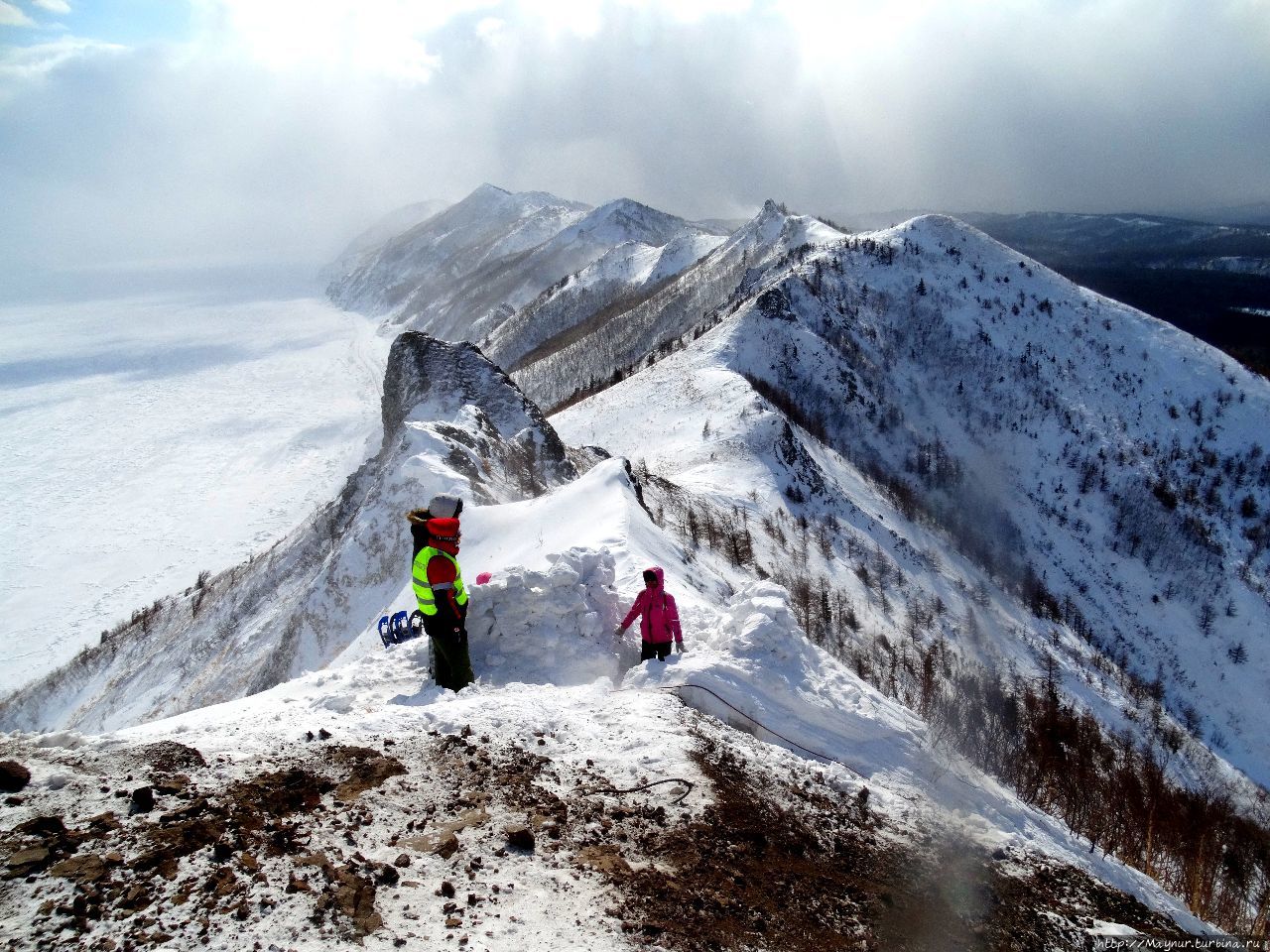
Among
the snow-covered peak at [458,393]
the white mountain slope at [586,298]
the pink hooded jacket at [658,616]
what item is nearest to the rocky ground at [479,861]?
the pink hooded jacket at [658,616]

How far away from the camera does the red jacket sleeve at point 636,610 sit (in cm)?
858

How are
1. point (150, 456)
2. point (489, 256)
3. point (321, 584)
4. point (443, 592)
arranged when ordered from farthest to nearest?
1. point (489, 256)
2. point (150, 456)
3. point (321, 584)
4. point (443, 592)

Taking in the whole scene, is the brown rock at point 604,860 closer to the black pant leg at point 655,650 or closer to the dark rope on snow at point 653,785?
the dark rope on snow at point 653,785

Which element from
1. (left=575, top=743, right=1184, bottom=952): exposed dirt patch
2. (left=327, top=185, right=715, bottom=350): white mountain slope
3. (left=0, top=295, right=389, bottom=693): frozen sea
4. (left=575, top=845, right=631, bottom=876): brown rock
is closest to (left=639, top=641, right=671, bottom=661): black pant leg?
(left=575, top=743, right=1184, bottom=952): exposed dirt patch

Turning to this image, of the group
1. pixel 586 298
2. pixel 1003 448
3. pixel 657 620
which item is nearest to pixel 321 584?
pixel 657 620

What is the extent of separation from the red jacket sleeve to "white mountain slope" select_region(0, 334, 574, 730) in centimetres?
741

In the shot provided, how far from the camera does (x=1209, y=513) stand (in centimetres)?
4800

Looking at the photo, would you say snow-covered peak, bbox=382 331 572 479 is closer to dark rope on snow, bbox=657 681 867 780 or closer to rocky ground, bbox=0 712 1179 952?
dark rope on snow, bbox=657 681 867 780

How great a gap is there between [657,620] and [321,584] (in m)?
10.6

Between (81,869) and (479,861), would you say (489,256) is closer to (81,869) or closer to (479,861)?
(479,861)

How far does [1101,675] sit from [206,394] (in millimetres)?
75566

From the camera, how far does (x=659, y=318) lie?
218ft

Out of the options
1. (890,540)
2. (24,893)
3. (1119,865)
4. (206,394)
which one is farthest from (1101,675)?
(206,394)

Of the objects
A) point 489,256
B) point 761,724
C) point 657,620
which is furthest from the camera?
point 489,256
